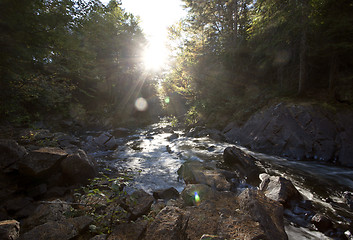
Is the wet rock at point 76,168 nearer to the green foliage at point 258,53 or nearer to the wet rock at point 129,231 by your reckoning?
the wet rock at point 129,231

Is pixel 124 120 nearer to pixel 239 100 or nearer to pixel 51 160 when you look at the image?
pixel 239 100

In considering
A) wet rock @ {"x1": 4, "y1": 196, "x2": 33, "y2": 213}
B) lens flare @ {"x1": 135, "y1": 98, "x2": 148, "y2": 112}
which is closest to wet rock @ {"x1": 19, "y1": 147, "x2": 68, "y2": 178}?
wet rock @ {"x1": 4, "y1": 196, "x2": 33, "y2": 213}

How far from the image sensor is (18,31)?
488 cm

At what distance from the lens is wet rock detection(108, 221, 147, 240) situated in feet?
8.32

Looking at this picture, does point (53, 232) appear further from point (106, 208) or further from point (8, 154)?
point (8, 154)

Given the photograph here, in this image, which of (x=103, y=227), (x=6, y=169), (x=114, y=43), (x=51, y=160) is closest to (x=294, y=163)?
(x=103, y=227)

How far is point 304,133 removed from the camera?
7645mm

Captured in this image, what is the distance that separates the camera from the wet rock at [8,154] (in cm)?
431

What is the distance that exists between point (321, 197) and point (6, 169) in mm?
8552

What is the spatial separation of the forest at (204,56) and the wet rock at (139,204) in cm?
557

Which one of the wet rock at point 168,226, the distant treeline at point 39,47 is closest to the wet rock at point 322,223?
the wet rock at point 168,226

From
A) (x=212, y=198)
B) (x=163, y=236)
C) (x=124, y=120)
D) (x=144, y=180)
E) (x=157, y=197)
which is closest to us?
(x=163, y=236)

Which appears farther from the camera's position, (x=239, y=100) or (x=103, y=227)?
(x=239, y=100)

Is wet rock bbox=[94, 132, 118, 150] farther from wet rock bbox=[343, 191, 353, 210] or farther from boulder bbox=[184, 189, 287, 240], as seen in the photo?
wet rock bbox=[343, 191, 353, 210]
